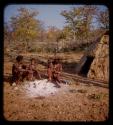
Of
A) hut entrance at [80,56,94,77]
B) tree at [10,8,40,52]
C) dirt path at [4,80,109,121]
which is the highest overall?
tree at [10,8,40,52]

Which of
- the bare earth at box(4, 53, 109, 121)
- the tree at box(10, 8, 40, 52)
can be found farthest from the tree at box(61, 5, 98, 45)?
the bare earth at box(4, 53, 109, 121)

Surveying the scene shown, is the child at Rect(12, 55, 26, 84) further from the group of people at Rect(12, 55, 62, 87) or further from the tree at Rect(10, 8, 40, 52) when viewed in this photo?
the tree at Rect(10, 8, 40, 52)

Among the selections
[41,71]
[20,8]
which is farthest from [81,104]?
[20,8]

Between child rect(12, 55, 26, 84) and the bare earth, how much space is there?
0.53 ft

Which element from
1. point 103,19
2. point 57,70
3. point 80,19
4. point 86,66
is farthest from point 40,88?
point 86,66

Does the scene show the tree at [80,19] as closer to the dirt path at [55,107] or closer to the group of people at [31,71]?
the group of people at [31,71]

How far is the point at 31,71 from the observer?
6.04 metres

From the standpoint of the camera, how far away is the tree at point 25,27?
Result: 19.3ft

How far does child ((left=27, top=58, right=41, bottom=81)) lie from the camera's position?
6018 mm

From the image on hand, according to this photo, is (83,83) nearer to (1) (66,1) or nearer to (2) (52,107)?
(2) (52,107)

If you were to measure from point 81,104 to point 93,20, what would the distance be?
1.72 meters

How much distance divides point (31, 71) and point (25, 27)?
2.91 feet

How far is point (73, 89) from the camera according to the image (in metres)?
6.32

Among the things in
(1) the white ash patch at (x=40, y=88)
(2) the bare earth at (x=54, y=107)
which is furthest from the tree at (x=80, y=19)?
(2) the bare earth at (x=54, y=107)
